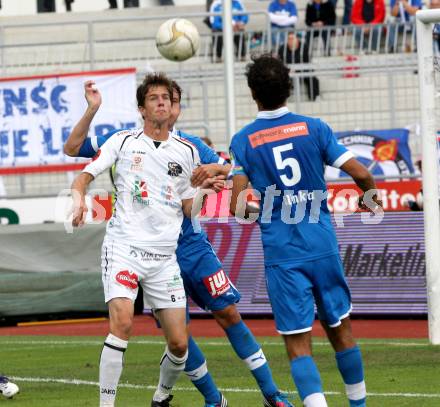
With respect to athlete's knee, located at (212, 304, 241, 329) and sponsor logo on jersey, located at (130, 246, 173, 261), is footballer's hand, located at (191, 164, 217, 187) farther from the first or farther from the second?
athlete's knee, located at (212, 304, 241, 329)

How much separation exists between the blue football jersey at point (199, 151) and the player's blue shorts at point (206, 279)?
0.05 meters

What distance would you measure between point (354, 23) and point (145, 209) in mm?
16761

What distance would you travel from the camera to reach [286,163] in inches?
296

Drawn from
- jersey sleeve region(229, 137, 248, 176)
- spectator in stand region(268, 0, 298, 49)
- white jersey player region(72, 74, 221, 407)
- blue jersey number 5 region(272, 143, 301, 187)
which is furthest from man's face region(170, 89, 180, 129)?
spectator in stand region(268, 0, 298, 49)

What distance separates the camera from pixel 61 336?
600 inches

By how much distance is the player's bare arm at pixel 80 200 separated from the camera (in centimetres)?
775

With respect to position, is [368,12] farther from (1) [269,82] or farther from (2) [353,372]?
(2) [353,372]

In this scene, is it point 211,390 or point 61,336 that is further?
point 61,336

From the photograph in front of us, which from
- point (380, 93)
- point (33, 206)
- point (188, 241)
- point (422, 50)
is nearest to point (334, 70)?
point (380, 93)

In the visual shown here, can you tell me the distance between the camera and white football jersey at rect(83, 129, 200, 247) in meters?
8.37

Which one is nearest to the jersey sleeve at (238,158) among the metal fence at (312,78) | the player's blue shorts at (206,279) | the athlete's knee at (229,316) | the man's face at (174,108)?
the man's face at (174,108)

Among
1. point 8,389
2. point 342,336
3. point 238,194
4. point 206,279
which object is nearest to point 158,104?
point 238,194

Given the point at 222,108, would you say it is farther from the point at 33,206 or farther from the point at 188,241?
the point at 188,241

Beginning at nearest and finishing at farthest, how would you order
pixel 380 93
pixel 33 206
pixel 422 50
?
pixel 422 50, pixel 33 206, pixel 380 93
